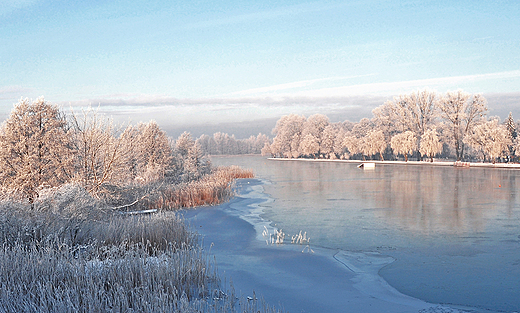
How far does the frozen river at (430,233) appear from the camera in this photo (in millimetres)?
6336

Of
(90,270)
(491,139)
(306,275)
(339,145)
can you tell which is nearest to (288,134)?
(339,145)

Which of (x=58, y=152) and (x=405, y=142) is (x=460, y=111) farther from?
(x=58, y=152)

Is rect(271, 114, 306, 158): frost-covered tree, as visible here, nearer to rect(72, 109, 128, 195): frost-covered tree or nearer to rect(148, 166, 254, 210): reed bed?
rect(148, 166, 254, 210): reed bed

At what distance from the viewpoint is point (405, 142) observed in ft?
158

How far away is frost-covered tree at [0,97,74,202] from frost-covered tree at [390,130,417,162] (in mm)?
43233

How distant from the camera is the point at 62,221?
701 cm

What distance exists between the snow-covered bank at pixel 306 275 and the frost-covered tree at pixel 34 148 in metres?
5.03

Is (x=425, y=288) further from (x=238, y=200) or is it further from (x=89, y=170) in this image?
(x=238, y=200)

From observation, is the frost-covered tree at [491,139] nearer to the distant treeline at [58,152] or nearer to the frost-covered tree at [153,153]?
the frost-covered tree at [153,153]

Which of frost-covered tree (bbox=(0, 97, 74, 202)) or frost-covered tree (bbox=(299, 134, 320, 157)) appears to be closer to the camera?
frost-covered tree (bbox=(0, 97, 74, 202))

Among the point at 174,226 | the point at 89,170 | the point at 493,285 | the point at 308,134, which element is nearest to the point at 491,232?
the point at 493,285

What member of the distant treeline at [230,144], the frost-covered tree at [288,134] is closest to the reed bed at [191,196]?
the frost-covered tree at [288,134]

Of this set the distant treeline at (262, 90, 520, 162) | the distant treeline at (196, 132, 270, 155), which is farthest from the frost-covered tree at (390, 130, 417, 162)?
the distant treeline at (196, 132, 270, 155)

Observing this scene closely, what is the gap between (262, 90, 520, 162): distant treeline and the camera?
41875 millimetres
